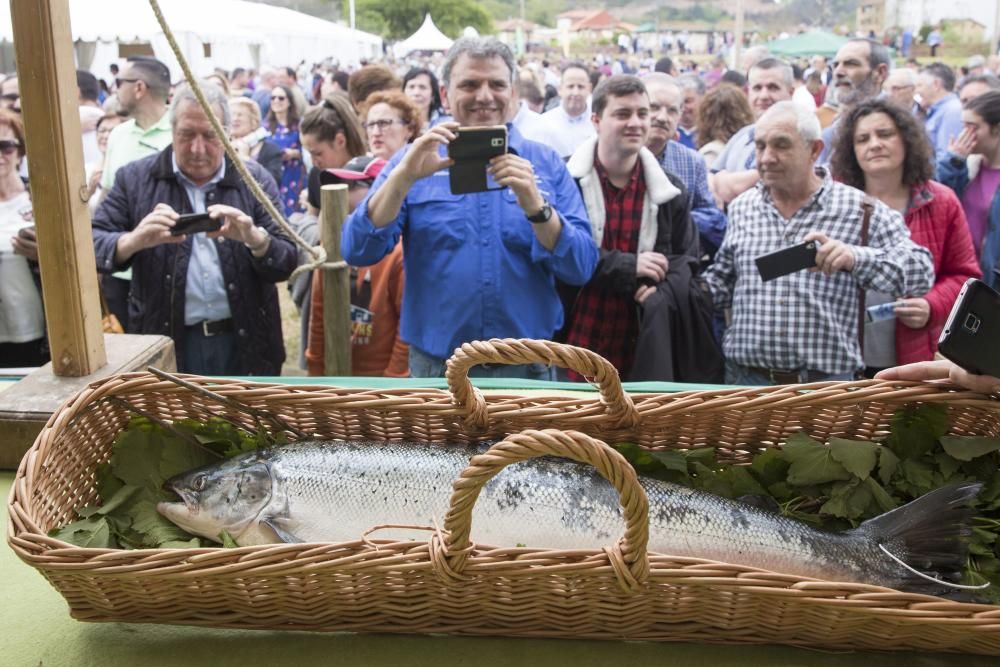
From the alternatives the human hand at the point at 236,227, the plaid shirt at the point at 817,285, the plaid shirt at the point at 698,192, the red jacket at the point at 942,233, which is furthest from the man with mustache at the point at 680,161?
the human hand at the point at 236,227

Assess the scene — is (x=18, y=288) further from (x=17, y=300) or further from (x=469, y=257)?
(x=469, y=257)

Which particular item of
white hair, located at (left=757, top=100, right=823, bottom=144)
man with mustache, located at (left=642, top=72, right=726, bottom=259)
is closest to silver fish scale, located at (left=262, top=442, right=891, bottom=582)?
white hair, located at (left=757, top=100, right=823, bottom=144)

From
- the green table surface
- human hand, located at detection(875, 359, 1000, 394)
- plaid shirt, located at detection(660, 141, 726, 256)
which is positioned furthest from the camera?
plaid shirt, located at detection(660, 141, 726, 256)

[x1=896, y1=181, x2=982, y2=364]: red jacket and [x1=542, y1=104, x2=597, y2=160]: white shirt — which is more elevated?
[x1=542, y1=104, x2=597, y2=160]: white shirt

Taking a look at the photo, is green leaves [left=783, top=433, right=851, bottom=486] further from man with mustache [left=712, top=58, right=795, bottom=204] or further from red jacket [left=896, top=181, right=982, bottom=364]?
man with mustache [left=712, top=58, right=795, bottom=204]

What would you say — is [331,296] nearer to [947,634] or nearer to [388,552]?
[388,552]

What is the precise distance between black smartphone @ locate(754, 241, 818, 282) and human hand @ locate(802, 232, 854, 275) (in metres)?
0.07

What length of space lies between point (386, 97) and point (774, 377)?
2.33 m

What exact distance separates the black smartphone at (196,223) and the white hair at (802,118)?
6.62 ft

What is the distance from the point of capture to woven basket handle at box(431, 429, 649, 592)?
4.09ft

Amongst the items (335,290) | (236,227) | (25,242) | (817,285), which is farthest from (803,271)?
(25,242)

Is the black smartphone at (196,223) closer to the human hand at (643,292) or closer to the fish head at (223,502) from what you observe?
the human hand at (643,292)

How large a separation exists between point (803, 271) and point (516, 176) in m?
1.11

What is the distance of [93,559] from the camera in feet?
4.40
